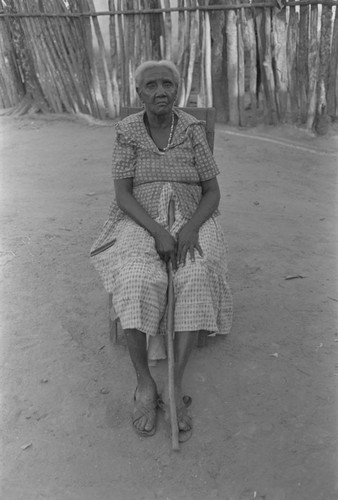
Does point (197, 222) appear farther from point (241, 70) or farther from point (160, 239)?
point (241, 70)

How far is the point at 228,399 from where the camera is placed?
2.43 meters

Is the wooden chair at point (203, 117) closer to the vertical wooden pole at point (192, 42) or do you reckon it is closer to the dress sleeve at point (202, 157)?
the dress sleeve at point (202, 157)

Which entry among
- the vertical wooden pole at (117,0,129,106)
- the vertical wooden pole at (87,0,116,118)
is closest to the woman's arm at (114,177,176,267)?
the vertical wooden pole at (117,0,129,106)

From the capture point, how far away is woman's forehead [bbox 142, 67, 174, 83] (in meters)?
2.67

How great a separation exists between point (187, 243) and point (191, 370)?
607mm

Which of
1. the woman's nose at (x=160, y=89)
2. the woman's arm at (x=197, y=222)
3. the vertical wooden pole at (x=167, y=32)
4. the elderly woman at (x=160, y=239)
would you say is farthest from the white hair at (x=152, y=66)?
the vertical wooden pole at (x=167, y=32)

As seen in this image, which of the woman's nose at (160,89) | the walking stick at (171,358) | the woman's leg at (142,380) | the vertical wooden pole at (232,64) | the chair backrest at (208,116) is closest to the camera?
the walking stick at (171,358)

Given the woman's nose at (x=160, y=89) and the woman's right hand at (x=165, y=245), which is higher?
the woman's nose at (x=160, y=89)

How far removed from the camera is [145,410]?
233 cm

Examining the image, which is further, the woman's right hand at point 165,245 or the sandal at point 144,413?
the woman's right hand at point 165,245

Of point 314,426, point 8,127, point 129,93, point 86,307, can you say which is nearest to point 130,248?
point 86,307

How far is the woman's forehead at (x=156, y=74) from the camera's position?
267 centimetres

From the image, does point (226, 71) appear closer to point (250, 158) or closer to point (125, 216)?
point (250, 158)

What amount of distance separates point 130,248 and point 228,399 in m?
0.79
